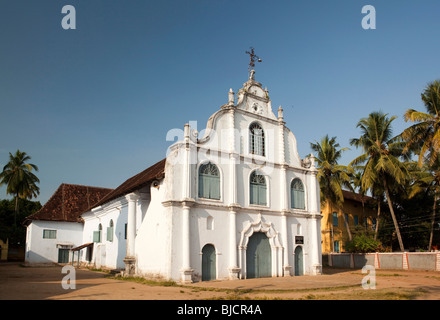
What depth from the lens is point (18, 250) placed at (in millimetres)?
44312

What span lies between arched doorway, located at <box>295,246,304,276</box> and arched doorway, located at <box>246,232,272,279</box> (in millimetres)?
2150

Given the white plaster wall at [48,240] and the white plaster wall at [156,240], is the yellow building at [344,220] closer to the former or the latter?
the white plaster wall at [156,240]

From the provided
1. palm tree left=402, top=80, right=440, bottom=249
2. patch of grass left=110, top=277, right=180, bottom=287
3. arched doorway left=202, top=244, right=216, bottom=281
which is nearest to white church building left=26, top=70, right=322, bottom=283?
arched doorway left=202, top=244, right=216, bottom=281

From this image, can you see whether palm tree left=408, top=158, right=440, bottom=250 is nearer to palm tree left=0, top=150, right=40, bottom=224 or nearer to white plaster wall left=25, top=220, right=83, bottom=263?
white plaster wall left=25, top=220, right=83, bottom=263

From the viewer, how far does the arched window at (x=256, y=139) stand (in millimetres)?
20233

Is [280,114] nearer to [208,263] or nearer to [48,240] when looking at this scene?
[208,263]

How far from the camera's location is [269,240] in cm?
1975

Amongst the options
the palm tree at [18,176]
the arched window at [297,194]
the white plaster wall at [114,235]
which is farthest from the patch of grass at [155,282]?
the palm tree at [18,176]

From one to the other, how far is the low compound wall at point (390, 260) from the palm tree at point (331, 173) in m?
3.51

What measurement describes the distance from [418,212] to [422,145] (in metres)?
11.2

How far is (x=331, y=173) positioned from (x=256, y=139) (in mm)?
16887

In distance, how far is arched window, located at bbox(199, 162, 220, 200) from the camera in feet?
58.2

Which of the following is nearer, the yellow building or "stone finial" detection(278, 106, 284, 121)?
"stone finial" detection(278, 106, 284, 121)
